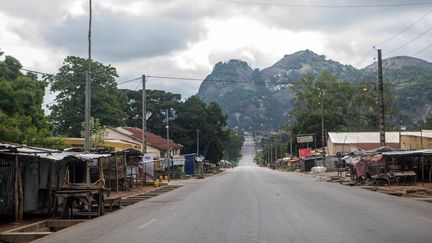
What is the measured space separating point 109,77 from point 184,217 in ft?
206

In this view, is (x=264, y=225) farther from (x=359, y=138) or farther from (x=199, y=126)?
(x=199, y=126)

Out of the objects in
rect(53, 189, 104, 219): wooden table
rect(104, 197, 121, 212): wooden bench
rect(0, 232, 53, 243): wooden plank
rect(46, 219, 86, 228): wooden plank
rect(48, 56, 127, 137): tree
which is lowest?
rect(46, 219, 86, 228): wooden plank

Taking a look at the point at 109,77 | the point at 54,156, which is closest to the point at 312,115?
the point at 109,77

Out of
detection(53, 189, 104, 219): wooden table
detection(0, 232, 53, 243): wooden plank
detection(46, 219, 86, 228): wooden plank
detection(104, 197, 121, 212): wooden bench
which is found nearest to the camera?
detection(0, 232, 53, 243): wooden plank

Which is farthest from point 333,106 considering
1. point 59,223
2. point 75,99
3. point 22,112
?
point 59,223

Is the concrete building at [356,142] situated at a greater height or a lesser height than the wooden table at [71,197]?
greater

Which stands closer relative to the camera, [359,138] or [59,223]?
[59,223]

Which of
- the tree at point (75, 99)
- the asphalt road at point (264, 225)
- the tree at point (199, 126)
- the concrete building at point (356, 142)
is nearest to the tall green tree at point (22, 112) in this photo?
the asphalt road at point (264, 225)

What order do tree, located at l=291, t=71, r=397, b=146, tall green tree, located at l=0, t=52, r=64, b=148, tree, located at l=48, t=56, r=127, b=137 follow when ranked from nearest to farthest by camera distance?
tall green tree, located at l=0, t=52, r=64, b=148 < tree, located at l=48, t=56, r=127, b=137 < tree, located at l=291, t=71, r=397, b=146

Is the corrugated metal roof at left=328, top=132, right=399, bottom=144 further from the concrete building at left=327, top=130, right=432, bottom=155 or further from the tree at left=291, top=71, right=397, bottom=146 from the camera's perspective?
the tree at left=291, top=71, right=397, bottom=146

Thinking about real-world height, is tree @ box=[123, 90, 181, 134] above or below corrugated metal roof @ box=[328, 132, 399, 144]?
above

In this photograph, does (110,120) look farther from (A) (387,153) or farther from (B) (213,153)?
(A) (387,153)

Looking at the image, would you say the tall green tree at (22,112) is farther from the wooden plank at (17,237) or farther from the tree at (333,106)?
the tree at (333,106)

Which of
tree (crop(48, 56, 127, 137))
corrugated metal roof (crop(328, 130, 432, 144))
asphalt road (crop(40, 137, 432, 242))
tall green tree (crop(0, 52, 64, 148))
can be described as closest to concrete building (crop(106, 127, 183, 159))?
tree (crop(48, 56, 127, 137))
